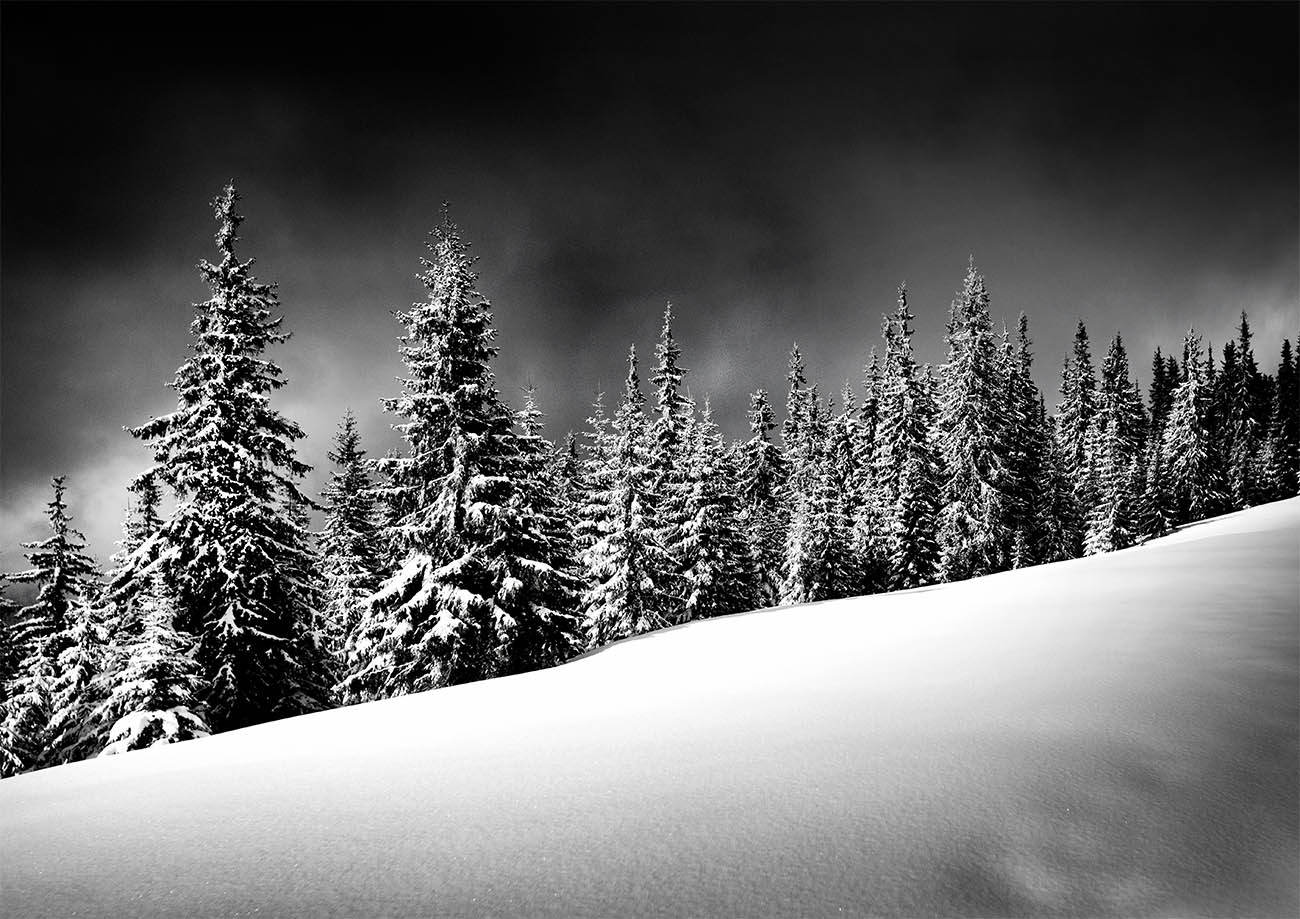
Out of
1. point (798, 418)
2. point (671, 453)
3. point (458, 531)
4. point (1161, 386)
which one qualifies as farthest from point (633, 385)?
point (1161, 386)

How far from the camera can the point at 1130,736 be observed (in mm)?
3877

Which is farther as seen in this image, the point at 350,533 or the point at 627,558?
the point at 350,533

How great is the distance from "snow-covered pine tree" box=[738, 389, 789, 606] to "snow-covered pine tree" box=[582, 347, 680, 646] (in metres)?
15.0

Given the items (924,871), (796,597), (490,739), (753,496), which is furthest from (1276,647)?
(753,496)

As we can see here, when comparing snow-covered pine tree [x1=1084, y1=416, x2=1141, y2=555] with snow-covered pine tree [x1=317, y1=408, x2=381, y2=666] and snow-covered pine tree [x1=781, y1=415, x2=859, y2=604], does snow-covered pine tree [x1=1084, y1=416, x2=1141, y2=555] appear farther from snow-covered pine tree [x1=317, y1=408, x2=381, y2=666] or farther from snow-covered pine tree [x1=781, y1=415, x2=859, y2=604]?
snow-covered pine tree [x1=317, y1=408, x2=381, y2=666]

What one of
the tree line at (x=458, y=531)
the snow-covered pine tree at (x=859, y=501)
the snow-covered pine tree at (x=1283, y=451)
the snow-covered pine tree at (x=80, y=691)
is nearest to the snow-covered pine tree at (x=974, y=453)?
the tree line at (x=458, y=531)

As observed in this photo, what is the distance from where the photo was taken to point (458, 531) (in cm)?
1561

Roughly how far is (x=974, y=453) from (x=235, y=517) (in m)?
32.6

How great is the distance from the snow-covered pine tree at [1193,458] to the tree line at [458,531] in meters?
0.17

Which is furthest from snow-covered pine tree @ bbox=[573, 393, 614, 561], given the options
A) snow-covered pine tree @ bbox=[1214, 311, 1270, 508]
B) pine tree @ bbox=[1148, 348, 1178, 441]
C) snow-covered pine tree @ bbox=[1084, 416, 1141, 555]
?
pine tree @ bbox=[1148, 348, 1178, 441]

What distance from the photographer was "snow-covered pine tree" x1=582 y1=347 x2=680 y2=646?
25375 millimetres

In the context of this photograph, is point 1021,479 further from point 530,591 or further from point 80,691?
point 80,691

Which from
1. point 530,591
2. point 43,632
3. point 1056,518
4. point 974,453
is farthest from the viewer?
point 1056,518

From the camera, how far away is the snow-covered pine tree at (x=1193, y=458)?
42750 mm
